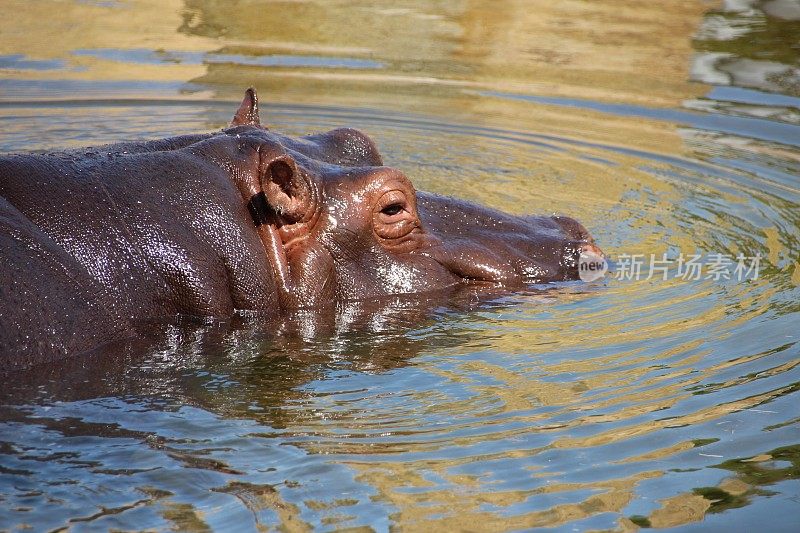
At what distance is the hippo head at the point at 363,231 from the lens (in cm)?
646

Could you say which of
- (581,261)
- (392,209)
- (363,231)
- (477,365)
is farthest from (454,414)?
(581,261)

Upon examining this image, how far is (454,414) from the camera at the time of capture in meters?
5.47

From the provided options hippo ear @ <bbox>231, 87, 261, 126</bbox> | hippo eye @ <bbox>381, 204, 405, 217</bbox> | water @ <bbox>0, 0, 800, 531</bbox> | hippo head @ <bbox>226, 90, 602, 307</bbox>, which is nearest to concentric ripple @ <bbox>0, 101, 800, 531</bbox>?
water @ <bbox>0, 0, 800, 531</bbox>

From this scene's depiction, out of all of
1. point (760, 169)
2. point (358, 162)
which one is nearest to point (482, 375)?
point (358, 162)

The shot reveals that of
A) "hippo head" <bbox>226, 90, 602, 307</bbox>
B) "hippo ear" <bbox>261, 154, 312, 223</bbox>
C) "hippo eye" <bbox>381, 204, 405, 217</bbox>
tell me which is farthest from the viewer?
"hippo eye" <bbox>381, 204, 405, 217</bbox>

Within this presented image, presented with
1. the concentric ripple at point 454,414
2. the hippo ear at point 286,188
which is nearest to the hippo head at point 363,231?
the hippo ear at point 286,188

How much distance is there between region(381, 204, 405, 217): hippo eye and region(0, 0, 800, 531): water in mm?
525

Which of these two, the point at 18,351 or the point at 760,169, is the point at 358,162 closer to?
the point at 18,351

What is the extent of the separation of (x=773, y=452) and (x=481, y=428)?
4.12ft

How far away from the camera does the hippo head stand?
646 cm

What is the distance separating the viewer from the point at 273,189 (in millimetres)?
6332

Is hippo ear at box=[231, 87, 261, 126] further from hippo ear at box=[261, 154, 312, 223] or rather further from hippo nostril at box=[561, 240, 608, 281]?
hippo nostril at box=[561, 240, 608, 281]

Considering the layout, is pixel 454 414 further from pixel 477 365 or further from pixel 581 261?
pixel 581 261

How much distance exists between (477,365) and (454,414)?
0.73 m
